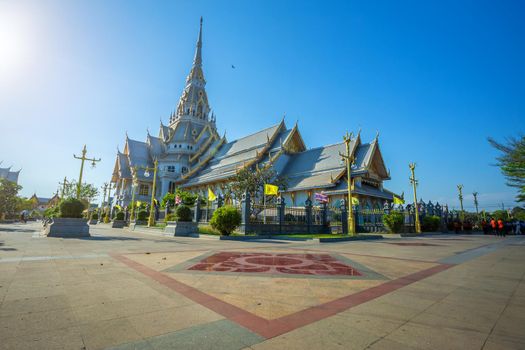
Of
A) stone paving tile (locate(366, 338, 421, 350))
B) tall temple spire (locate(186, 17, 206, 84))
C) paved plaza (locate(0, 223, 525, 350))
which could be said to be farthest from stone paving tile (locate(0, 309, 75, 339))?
tall temple spire (locate(186, 17, 206, 84))

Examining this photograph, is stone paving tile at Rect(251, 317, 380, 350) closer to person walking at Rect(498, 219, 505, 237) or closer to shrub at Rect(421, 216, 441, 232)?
shrub at Rect(421, 216, 441, 232)

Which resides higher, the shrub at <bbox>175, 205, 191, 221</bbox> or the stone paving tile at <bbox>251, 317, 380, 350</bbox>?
the shrub at <bbox>175, 205, 191, 221</bbox>

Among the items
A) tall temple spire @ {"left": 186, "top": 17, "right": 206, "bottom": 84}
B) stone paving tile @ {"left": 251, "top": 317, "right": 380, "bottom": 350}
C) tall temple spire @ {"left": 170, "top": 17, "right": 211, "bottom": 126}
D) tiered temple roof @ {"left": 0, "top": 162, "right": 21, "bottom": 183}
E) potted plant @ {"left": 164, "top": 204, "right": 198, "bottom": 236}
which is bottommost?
stone paving tile @ {"left": 251, "top": 317, "right": 380, "bottom": 350}

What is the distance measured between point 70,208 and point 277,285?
14568 mm

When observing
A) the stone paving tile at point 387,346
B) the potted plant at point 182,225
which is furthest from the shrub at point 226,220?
the stone paving tile at point 387,346

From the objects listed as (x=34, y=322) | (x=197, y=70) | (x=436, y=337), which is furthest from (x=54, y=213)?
(x=197, y=70)

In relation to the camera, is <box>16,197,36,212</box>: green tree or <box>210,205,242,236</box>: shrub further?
<box>16,197,36,212</box>: green tree

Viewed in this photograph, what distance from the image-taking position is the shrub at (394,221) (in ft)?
69.3

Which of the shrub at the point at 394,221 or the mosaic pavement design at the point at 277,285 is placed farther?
the shrub at the point at 394,221

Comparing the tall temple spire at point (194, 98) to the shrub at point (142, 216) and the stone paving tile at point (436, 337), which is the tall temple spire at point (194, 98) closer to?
the shrub at point (142, 216)

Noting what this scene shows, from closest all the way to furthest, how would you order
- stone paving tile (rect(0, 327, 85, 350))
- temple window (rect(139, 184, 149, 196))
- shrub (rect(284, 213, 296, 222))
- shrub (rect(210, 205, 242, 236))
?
stone paving tile (rect(0, 327, 85, 350)) → shrub (rect(210, 205, 242, 236)) → shrub (rect(284, 213, 296, 222)) → temple window (rect(139, 184, 149, 196))

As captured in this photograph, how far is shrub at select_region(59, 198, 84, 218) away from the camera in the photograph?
46.6 feet

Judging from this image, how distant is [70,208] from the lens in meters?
14.3

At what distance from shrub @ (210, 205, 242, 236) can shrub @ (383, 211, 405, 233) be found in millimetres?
12657
